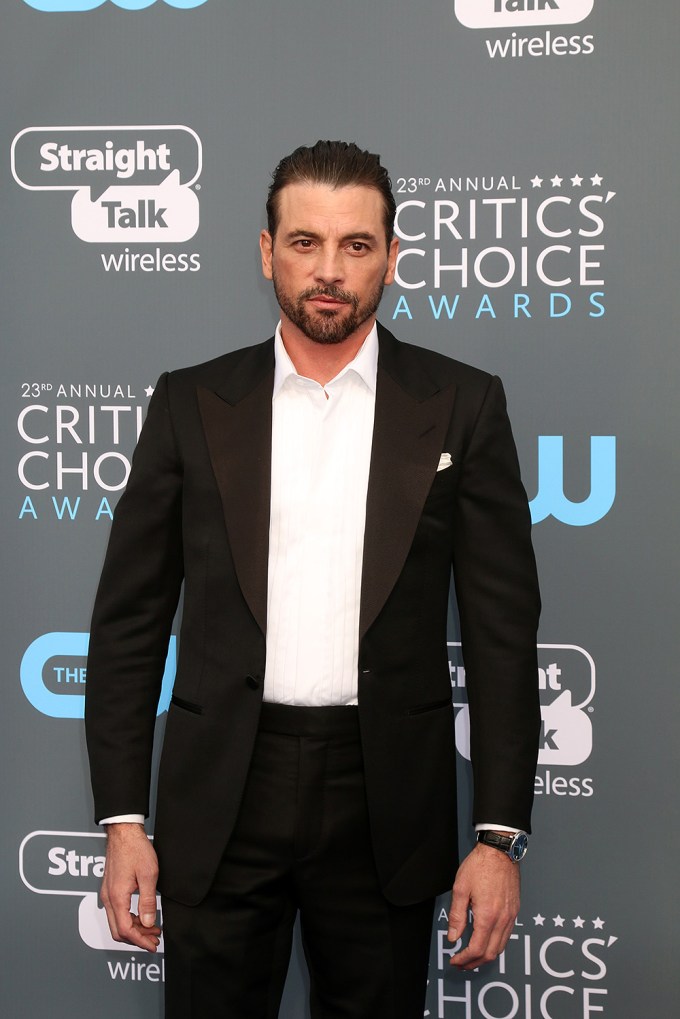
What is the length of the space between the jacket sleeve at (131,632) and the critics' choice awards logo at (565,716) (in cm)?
93

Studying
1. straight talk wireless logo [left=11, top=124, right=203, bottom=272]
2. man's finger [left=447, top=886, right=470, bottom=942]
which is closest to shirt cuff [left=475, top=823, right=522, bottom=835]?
man's finger [left=447, top=886, right=470, bottom=942]

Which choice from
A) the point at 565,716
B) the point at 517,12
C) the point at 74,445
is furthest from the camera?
the point at 74,445

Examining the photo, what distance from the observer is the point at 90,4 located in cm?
257

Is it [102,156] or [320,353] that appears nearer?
[320,353]

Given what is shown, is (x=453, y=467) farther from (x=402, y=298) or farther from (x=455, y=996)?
(x=455, y=996)

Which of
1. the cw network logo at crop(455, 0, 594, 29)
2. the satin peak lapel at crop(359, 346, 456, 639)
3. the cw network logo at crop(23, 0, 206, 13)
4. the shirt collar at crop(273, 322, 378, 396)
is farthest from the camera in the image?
the cw network logo at crop(23, 0, 206, 13)

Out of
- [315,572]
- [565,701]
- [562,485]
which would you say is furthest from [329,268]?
[565,701]

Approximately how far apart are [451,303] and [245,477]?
91cm

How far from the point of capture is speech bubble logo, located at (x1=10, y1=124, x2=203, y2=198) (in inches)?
101

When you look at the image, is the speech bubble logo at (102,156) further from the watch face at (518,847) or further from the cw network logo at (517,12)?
the watch face at (518,847)

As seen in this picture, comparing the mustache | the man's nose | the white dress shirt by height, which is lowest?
the white dress shirt

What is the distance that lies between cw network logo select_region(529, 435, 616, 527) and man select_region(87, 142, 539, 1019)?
0.58 meters

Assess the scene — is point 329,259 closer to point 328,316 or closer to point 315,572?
point 328,316

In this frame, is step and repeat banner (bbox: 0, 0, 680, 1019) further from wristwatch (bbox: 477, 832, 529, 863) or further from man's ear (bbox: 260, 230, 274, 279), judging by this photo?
wristwatch (bbox: 477, 832, 529, 863)
